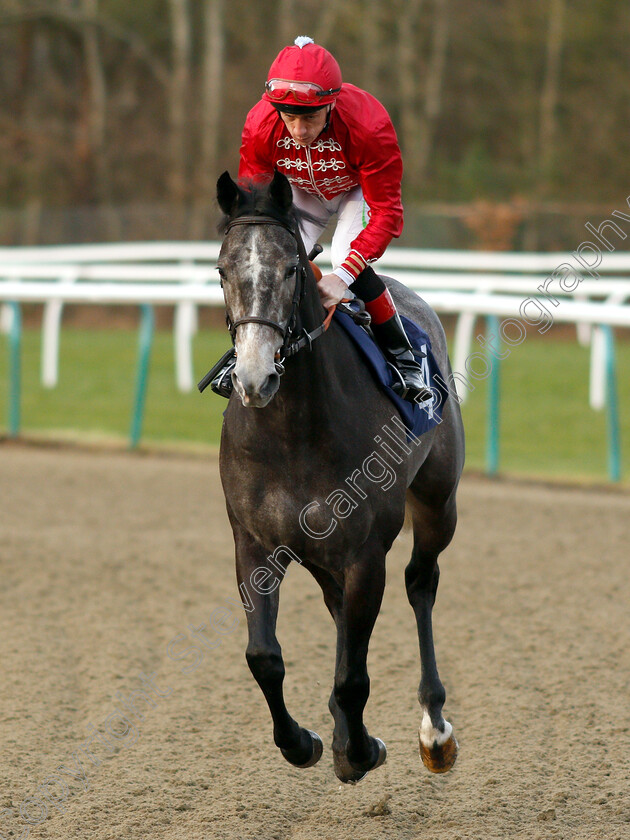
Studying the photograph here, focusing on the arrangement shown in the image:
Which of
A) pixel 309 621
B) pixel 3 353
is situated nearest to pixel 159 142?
pixel 3 353

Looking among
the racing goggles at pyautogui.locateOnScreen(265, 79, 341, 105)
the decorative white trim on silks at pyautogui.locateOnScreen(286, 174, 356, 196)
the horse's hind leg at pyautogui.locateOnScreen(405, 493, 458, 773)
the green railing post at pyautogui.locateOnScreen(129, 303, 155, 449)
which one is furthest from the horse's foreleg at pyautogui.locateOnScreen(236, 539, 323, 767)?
the green railing post at pyautogui.locateOnScreen(129, 303, 155, 449)

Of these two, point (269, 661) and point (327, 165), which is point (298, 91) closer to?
point (327, 165)

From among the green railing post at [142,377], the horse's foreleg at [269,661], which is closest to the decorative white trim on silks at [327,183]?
the horse's foreleg at [269,661]

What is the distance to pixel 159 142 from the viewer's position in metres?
27.5

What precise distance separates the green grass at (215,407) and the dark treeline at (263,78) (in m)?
10.5

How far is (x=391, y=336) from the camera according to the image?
3809 millimetres

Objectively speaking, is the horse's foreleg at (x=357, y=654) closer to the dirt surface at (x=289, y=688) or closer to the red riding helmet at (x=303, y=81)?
the dirt surface at (x=289, y=688)

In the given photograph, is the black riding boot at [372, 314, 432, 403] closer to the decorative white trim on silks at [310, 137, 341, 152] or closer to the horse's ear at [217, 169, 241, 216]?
the decorative white trim on silks at [310, 137, 341, 152]

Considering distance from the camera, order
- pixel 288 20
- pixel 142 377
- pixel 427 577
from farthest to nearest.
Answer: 1. pixel 288 20
2. pixel 142 377
3. pixel 427 577

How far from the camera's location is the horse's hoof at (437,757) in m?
3.61

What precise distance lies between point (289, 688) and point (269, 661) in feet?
3.83

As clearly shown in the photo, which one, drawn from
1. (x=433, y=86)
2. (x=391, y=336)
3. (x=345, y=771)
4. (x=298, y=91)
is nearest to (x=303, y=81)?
(x=298, y=91)

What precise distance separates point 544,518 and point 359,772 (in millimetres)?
4174

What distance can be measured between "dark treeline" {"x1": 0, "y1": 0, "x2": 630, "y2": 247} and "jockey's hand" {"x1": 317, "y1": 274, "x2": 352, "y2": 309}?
21.3 metres
